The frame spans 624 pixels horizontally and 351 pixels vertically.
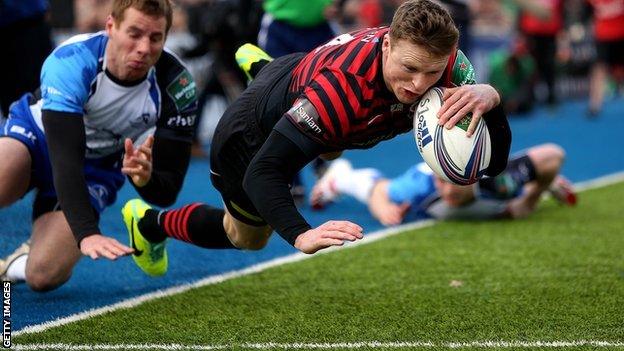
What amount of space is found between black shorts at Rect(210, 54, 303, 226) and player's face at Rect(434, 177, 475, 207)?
288 cm

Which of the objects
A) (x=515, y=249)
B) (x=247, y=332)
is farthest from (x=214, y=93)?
(x=247, y=332)

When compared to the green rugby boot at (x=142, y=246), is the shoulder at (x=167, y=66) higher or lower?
higher

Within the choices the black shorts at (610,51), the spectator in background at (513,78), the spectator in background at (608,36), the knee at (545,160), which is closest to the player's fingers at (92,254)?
the knee at (545,160)

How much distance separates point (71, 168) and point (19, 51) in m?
2.70

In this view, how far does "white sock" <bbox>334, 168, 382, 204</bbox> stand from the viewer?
9039mm

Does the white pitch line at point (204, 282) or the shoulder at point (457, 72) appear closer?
the shoulder at point (457, 72)

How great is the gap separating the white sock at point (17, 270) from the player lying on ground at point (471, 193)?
125 inches

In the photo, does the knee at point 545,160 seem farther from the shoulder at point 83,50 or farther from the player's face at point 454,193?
the shoulder at point 83,50

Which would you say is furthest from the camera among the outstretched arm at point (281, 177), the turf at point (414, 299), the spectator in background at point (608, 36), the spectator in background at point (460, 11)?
the spectator in background at point (608, 36)

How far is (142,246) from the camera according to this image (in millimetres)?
6297

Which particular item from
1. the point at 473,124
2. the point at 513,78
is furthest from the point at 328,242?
the point at 513,78

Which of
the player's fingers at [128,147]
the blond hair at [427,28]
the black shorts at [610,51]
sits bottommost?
the black shorts at [610,51]

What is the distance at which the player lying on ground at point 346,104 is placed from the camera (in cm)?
465

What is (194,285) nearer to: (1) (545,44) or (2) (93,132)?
(2) (93,132)
